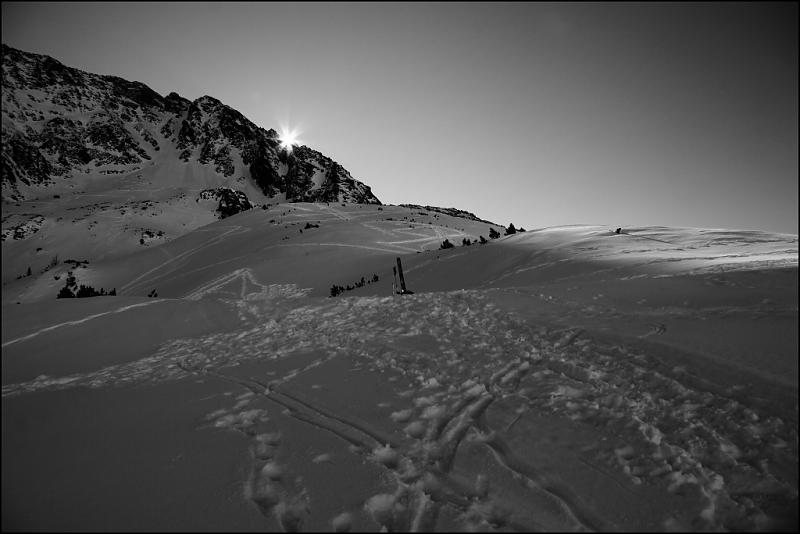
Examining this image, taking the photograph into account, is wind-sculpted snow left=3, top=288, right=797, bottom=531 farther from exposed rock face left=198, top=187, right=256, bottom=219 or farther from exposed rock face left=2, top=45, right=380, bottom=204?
exposed rock face left=2, top=45, right=380, bottom=204

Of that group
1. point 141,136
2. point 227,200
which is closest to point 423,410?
point 227,200

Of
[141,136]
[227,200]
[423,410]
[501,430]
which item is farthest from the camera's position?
[141,136]

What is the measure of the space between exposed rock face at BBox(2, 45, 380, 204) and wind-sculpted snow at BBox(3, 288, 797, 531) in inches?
3034

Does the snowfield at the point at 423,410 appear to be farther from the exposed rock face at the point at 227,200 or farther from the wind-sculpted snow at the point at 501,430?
the exposed rock face at the point at 227,200

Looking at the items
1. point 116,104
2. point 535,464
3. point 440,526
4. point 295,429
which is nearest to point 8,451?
point 295,429

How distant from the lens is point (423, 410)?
3545 millimetres

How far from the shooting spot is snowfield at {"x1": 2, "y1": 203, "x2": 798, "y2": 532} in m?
2.28

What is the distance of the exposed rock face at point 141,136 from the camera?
6944 cm

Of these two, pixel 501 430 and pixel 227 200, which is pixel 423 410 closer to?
pixel 501 430

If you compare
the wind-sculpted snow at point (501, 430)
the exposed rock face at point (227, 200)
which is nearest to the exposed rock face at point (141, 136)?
the exposed rock face at point (227, 200)

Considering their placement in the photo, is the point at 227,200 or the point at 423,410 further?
the point at 227,200

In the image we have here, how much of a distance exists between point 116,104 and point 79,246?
9701cm

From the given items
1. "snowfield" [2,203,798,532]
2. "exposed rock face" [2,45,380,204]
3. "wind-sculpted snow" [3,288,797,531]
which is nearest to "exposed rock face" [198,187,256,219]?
"exposed rock face" [2,45,380,204]

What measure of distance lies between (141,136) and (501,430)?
4474 inches
